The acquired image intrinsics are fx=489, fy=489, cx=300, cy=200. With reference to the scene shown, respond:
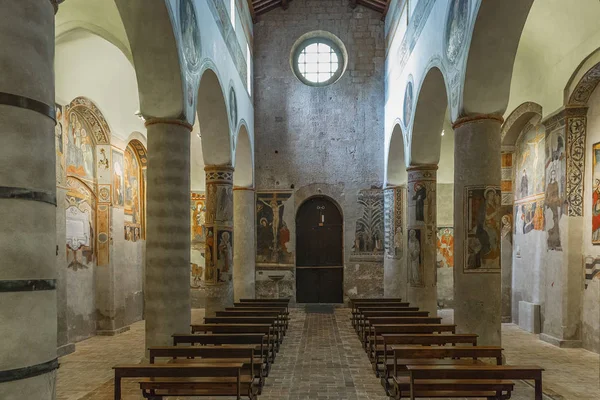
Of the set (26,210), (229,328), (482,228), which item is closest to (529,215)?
(482,228)

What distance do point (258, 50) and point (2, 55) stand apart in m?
15.9

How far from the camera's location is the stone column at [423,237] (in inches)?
512

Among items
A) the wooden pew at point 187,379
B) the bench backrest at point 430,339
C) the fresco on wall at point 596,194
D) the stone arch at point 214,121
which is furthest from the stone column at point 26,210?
the fresco on wall at point 596,194

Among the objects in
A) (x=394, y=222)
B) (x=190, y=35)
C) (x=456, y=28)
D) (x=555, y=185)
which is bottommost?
(x=394, y=222)

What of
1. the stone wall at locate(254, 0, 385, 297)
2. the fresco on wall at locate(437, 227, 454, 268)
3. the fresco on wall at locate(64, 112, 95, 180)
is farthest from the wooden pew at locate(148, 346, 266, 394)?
the fresco on wall at locate(437, 227, 454, 268)

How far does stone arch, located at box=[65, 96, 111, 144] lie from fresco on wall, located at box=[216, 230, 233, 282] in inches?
149

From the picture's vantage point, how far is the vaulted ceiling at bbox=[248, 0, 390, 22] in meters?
17.3

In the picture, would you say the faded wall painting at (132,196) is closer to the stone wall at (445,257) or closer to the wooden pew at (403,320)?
the wooden pew at (403,320)

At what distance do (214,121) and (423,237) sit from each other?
6248mm

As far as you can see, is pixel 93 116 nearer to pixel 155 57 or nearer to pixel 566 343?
pixel 155 57

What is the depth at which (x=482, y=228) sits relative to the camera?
7.86 m

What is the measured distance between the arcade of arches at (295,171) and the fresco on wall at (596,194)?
54 mm

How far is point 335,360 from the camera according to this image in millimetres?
9172

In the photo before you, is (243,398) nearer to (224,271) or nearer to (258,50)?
(224,271)
